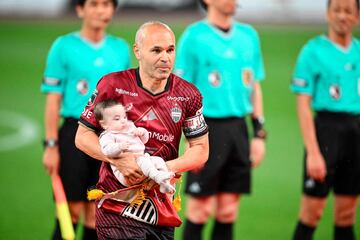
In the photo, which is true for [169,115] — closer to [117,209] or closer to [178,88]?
[178,88]

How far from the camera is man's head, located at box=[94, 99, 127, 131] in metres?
4.98

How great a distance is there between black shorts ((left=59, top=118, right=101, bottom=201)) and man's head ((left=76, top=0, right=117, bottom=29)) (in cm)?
81

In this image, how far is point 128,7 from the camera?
73.5ft

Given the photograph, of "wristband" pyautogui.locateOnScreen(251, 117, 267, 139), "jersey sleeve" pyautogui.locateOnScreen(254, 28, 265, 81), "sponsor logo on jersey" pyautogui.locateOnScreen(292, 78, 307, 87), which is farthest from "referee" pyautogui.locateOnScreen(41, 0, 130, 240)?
"sponsor logo on jersey" pyautogui.locateOnScreen(292, 78, 307, 87)

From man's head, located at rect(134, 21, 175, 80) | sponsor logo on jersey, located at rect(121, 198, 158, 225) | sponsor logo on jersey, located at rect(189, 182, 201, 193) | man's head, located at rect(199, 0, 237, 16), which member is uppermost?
man's head, located at rect(199, 0, 237, 16)

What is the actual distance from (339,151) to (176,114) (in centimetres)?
241

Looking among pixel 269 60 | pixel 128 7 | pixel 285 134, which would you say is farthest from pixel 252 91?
pixel 128 7

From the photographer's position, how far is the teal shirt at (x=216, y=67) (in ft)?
23.2

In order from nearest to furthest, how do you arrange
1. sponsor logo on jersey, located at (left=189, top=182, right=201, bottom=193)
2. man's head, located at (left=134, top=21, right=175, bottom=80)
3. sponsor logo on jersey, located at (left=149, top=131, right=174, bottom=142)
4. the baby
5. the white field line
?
the baby → man's head, located at (left=134, top=21, right=175, bottom=80) → sponsor logo on jersey, located at (left=149, top=131, right=174, bottom=142) → sponsor logo on jersey, located at (left=189, top=182, right=201, bottom=193) → the white field line

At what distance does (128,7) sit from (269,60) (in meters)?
5.78

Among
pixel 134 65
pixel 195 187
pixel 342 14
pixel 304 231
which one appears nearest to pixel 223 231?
pixel 195 187

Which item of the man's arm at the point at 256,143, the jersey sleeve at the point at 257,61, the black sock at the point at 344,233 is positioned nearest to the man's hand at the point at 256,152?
the man's arm at the point at 256,143

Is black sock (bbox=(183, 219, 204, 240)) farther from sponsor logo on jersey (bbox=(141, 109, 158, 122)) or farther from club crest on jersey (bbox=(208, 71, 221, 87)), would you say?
sponsor logo on jersey (bbox=(141, 109, 158, 122))

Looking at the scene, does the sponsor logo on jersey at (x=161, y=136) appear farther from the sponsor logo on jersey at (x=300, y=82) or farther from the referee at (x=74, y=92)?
the sponsor logo on jersey at (x=300, y=82)
